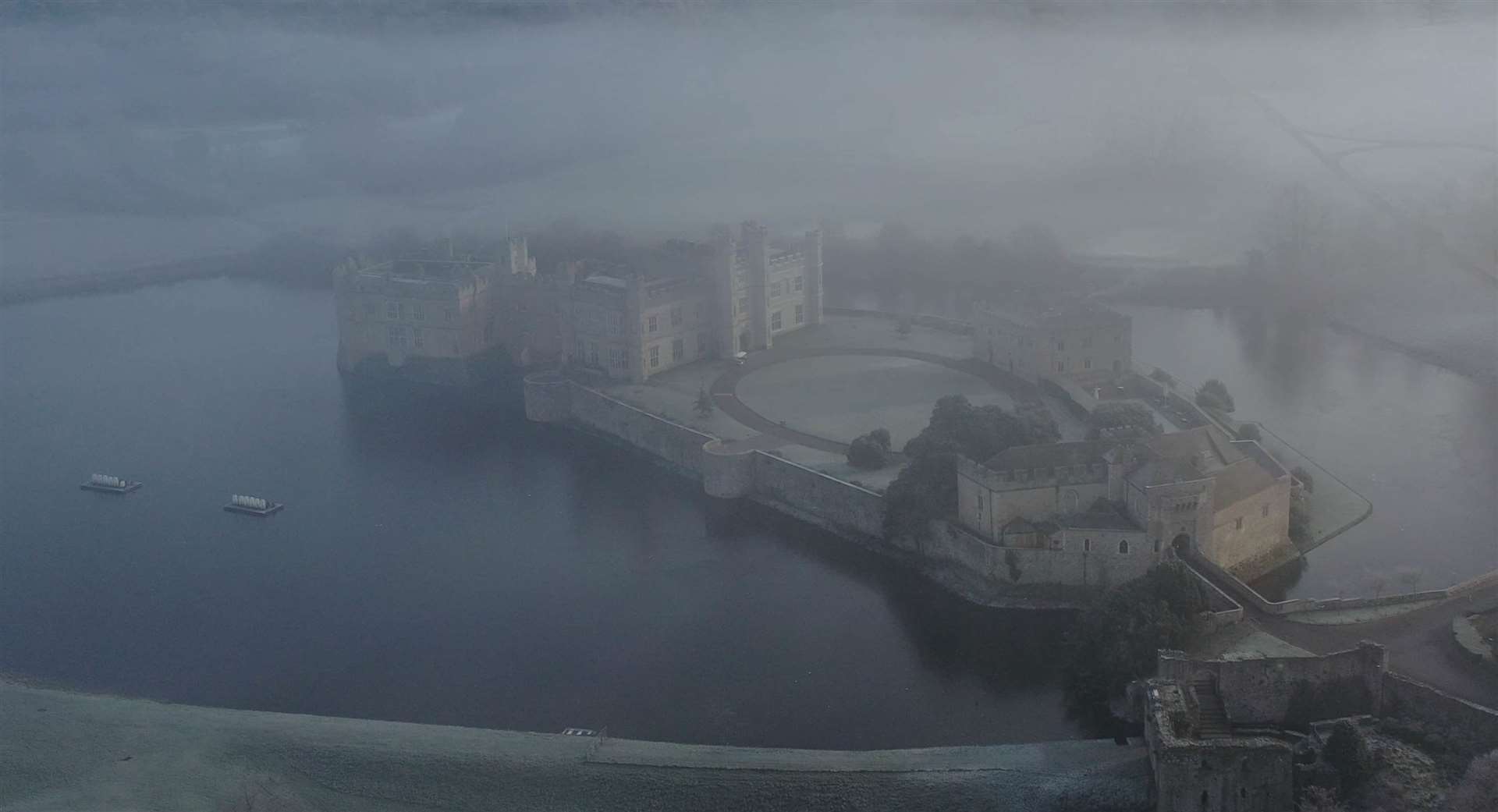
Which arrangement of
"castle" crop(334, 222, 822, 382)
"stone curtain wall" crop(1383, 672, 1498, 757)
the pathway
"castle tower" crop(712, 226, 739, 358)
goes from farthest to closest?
"castle tower" crop(712, 226, 739, 358) < "castle" crop(334, 222, 822, 382) < the pathway < "stone curtain wall" crop(1383, 672, 1498, 757)

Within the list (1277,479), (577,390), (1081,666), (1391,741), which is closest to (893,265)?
(577,390)

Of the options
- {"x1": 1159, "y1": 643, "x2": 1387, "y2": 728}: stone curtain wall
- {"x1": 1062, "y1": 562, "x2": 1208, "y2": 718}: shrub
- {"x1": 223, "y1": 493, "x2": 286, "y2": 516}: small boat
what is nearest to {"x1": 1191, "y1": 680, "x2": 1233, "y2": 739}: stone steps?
{"x1": 1159, "y1": 643, "x2": 1387, "y2": 728}: stone curtain wall

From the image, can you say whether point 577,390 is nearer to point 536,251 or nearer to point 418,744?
point 418,744

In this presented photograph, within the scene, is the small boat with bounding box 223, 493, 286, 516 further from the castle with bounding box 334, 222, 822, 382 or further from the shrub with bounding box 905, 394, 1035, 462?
the shrub with bounding box 905, 394, 1035, 462

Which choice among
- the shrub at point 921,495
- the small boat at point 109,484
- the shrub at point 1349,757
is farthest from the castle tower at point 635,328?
the shrub at point 1349,757

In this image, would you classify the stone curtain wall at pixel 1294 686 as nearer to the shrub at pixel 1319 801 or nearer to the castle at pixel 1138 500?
the shrub at pixel 1319 801

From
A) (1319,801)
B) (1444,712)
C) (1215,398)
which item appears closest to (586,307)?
(1215,398)
